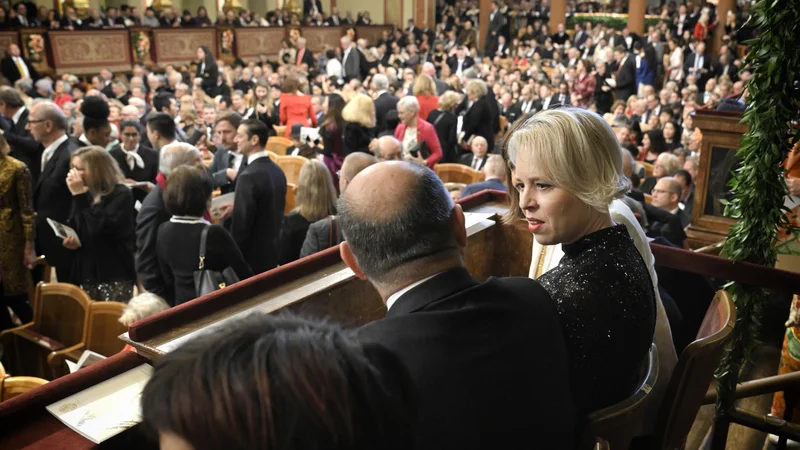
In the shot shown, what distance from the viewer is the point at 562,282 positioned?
1468 mm

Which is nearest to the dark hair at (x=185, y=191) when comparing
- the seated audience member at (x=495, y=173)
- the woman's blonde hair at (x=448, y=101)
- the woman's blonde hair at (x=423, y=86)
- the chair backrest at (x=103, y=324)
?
the chair backrest at (x=103, y=324)

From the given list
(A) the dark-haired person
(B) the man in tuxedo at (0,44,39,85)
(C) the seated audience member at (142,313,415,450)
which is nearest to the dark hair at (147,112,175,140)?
(C) the seated audience member at (142,313,415,450)

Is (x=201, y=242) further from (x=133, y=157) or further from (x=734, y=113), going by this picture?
(x=734, y=113)

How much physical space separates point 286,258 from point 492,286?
9.30ft

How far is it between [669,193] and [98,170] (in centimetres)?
344

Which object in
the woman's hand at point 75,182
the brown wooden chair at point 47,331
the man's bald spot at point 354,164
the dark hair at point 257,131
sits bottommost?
the brown wooden chair at point 47,331

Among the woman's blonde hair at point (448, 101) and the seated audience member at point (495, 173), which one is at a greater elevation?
the woman's blonde hair at point (448, 101)

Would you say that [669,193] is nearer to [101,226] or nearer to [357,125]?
[357,125]

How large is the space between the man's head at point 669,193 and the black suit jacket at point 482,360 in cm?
356

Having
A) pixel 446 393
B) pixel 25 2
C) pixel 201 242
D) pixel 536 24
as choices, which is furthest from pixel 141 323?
pixel 536 24

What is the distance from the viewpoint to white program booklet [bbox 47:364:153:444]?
1298mm

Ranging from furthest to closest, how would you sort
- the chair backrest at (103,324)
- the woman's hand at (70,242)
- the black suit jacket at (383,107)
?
the black suit jacket at (383,107), the woman's hand at (70,242), the chair backrest at (103,324)

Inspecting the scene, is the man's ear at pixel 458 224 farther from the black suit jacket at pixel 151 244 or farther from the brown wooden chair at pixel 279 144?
the brown wooden chair at pixel 279 144

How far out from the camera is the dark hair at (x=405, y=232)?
1.26 m
